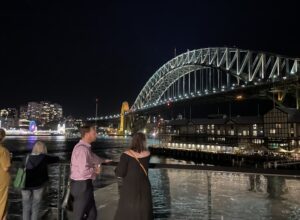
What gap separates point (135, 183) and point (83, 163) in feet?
2.88

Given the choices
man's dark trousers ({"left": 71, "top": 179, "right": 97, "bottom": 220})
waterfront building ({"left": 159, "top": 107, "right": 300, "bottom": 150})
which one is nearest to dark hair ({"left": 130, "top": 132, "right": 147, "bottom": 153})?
man's dark trousers ({"left": 71, "top": 179, "right": 97, "bottom": 220})

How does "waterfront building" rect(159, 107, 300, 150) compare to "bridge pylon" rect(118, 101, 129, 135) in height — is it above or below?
below

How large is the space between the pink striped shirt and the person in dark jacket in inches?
24.1

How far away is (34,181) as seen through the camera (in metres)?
4.90

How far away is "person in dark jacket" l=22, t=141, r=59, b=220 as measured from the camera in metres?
4.88

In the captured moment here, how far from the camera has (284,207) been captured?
17.0 feet

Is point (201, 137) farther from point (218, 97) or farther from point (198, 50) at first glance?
point (198, 50)

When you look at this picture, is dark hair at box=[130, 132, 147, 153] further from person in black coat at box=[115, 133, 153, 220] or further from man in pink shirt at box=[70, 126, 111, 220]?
man in pink shirt at box=[70, 126, 111, 220]

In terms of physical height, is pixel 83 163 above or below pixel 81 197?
above

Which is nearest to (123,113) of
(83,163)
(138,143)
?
(83,163)

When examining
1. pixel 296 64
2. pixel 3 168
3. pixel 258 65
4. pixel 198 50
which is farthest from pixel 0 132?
pixel 198 50

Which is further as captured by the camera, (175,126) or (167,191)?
(175,126)

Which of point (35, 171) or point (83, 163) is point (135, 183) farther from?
point (35, 171)

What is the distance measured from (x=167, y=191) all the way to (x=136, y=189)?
3.63 meters
